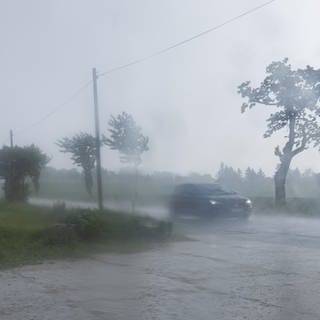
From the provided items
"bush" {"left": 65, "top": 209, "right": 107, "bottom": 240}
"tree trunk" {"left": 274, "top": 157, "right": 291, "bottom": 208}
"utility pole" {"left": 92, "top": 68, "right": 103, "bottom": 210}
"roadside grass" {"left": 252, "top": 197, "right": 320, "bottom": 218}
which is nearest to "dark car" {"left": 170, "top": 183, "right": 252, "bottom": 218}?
"utility pole" {"left": 92, "top": 68, "right": 103, "bottom": 210}

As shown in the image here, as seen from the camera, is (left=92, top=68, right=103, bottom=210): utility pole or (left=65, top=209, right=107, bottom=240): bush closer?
(left=65, top=209, right=107, bottom=240): bush

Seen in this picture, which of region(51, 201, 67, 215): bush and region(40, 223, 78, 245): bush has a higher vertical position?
region(51, 201, 67, 215): bush

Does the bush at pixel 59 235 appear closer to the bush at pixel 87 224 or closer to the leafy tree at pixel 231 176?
the bush at pixel 87 224

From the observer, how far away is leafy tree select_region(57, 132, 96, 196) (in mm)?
30081

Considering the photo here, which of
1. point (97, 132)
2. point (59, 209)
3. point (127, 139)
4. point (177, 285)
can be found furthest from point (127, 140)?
point (177, 285)

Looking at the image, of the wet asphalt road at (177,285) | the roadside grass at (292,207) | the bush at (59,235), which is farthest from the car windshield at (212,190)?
the bush at (59,235)

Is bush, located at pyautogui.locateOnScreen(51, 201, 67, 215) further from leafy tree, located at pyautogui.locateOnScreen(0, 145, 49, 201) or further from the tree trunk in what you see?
the tree trunk

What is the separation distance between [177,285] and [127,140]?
22.3 m

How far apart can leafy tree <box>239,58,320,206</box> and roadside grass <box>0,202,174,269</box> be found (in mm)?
14949

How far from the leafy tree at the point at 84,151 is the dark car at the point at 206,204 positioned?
6.99 meters

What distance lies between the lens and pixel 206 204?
2228cm

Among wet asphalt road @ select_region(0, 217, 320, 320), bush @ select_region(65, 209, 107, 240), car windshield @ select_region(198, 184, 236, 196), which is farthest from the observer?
car windshield @ select_region(198, 184, 236, 196)

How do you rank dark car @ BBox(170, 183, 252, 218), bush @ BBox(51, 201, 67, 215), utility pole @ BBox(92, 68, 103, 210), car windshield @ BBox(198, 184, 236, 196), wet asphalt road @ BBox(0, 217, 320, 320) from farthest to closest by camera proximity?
utility pole @ BBox(92, 68, 103, 210), car windshield @ BBox(198, 184, 236, 196), dark car @ BBox(170, 183, 252, 218), bush @ BBox(51, 201, 67, 215), wet asphalt road @ BBox(0, 217, 320, 320)

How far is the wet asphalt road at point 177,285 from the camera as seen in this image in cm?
795
